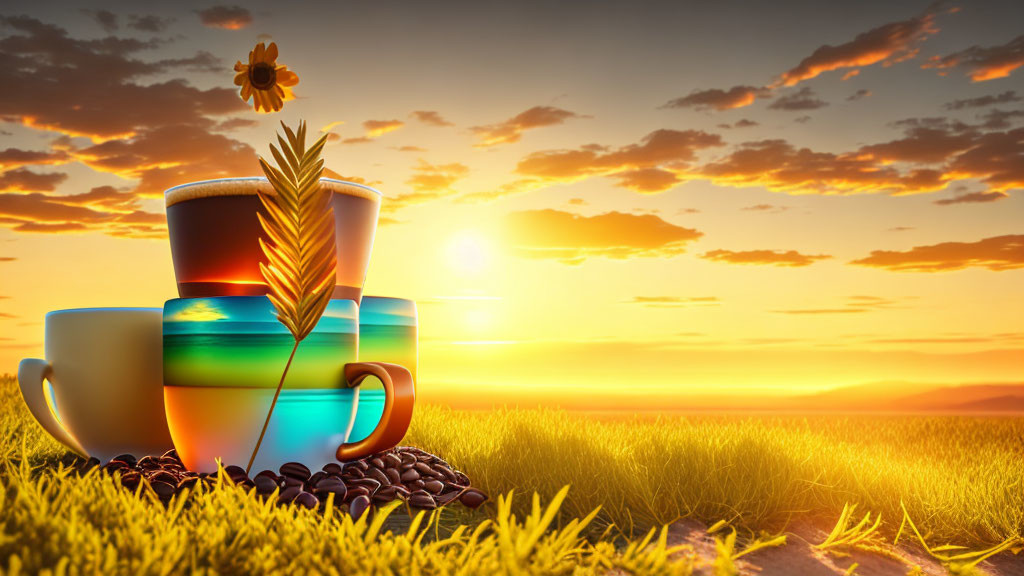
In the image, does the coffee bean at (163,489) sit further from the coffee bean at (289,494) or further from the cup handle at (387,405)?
the cup handle at (387,405)

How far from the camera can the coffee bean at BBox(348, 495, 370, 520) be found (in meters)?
2.67

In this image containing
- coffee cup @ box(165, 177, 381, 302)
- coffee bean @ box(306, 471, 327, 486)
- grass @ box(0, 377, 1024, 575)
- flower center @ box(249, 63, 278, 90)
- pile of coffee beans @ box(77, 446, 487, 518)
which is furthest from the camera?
flower center @ box(249, 63, 278, 90)

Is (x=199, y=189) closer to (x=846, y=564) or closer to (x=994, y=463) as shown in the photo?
(x=846, y=564)

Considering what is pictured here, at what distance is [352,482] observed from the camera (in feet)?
9.78

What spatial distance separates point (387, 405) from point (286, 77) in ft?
5.10

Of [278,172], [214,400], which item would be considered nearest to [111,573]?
[214,400]

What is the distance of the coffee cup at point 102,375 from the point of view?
3.64m

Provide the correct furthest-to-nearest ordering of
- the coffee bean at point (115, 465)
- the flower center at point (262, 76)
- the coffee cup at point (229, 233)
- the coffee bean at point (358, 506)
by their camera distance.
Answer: the coffee bean at point (115, 465), the flower center at point (262, 76), the coffee cup at point (229, 233), the coffee bean at point (358, 506)

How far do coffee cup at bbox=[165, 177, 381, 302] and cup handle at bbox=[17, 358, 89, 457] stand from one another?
92 cm

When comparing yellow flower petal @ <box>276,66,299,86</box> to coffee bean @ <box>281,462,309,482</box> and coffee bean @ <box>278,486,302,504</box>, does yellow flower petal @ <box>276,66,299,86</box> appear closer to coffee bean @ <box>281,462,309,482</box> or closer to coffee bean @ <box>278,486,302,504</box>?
coffee bean @ <box>281,462,309,482</box>

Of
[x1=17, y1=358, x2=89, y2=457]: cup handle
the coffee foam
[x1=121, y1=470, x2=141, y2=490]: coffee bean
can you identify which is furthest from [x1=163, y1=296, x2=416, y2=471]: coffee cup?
[x1=17, y1=358, x2=89, y2=457]: cup handle

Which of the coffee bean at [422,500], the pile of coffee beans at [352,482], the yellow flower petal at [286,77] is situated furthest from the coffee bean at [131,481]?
the yellow flower petal at [286,77]

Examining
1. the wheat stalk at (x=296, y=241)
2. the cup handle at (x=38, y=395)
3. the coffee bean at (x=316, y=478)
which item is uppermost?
the wheat stalk at (x=296, y=241)

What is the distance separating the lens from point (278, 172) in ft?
9.86
